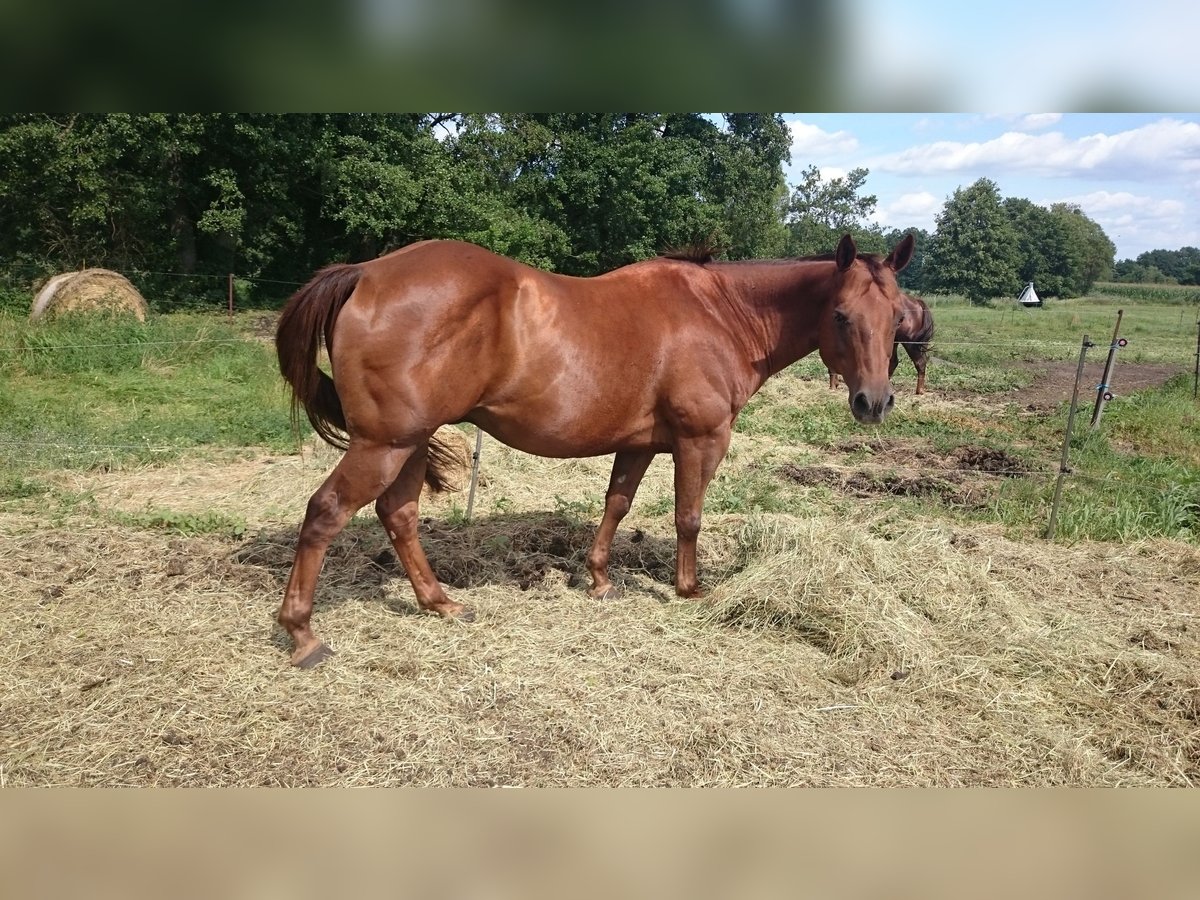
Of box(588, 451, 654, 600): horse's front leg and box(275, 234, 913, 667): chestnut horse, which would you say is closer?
box(275, 234, 913, 667): chestnut horse

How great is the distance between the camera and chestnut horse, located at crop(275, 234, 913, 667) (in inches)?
142

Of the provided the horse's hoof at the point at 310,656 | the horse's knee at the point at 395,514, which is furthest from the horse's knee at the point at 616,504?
the horse's hoof at the point at 310,656

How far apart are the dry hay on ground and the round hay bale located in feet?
28.0

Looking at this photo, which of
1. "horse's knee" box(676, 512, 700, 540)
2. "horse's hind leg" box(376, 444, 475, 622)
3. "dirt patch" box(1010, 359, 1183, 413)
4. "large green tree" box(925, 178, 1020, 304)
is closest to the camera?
"horse's hind leg" box(376, 444, 475, 622)

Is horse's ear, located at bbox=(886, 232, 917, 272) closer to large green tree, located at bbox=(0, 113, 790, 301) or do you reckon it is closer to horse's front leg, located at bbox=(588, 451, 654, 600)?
horse's front leg, located at bbox=(588, 451, 654, 600)

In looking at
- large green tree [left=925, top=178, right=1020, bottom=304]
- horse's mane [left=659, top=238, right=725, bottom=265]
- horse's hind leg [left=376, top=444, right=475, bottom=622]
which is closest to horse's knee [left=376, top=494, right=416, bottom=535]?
horse's hind leg [left=376, top=444, right=475, bottom=622]

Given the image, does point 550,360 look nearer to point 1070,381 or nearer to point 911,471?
point 911,471

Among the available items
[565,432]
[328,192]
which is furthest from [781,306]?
[328,192]

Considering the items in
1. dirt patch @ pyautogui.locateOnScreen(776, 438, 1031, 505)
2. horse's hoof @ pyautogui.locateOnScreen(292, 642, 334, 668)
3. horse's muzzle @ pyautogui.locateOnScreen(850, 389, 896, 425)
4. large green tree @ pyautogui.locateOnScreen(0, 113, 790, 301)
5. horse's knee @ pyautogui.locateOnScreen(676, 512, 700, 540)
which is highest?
large green tree @ pyautogui.locateOnScreen(0, 113, 790, 301)

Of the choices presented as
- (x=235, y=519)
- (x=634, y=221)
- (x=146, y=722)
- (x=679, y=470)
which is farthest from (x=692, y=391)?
(x=634, y=221)

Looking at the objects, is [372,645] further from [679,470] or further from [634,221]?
[634,221]

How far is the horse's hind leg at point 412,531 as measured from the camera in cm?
418

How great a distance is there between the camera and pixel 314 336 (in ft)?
12.2

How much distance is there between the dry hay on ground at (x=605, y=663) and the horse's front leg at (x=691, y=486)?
0.61 feet
